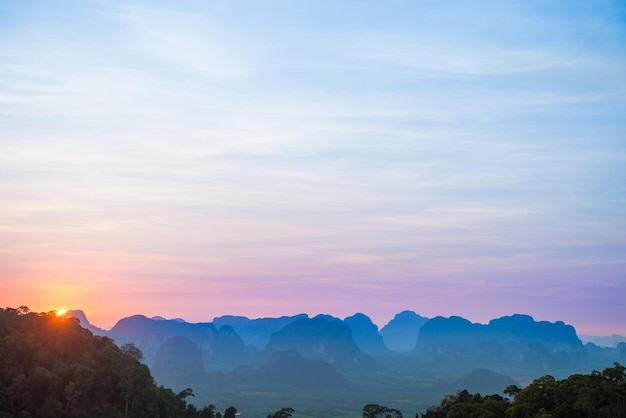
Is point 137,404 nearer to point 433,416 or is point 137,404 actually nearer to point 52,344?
point 52,344

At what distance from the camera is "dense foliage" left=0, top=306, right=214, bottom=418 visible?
81000mm

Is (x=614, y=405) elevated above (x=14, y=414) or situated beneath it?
elevated above

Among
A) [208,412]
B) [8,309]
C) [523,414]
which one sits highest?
[8,309]

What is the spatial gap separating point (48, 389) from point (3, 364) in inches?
246

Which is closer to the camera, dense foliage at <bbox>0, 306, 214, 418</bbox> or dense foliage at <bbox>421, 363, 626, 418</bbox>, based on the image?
dense foliage at <bbox>421, 363, 626, 418</bbox>

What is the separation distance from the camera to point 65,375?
86.6 metres

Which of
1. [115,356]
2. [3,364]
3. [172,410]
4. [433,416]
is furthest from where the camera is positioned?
[172,410]

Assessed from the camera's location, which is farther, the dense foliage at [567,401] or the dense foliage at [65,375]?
the dense foliage at [65,375]

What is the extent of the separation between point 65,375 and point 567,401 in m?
59.8

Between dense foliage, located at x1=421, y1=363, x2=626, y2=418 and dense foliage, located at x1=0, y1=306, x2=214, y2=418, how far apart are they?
45786 mm

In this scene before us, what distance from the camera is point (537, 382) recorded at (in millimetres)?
66500

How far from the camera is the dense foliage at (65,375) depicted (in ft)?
266

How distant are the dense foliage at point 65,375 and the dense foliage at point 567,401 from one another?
45.8m

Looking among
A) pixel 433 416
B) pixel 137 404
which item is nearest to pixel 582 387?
pixel 433 416
